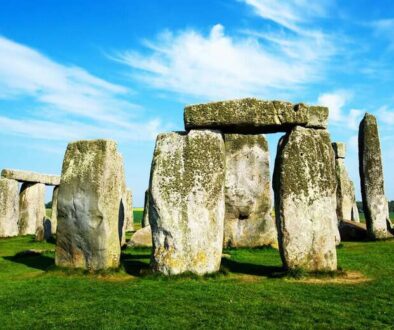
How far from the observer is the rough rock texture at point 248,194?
15.6 meters

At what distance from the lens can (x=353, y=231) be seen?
60.6 feet

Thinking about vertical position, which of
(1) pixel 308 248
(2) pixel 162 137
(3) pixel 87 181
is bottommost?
(1) pixel 308 248

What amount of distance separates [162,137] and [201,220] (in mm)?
2011

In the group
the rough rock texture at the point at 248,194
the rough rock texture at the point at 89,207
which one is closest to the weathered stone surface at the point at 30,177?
the rough rock texture at the point at 248,194

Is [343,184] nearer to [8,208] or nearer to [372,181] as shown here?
[372,181]

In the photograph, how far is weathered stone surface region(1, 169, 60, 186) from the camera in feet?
77.1

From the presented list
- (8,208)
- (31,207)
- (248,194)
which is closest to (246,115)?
(248,194)

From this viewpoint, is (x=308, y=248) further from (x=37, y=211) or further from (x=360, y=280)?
(x=37, y=211)

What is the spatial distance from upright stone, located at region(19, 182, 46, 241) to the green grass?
1409 cm

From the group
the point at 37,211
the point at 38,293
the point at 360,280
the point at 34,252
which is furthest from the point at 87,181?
the point at 37,211

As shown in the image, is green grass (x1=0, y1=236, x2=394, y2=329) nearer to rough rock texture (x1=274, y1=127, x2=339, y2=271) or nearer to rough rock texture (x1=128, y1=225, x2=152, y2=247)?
rough rock texture (x1=274, y1=127, x2=339, y2=271)

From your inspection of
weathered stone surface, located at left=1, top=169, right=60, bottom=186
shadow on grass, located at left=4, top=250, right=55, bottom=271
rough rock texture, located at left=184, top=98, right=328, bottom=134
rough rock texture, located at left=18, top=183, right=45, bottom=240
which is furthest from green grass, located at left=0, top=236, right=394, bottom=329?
rough rock texture, located at left=18, top=183, right=45, bottom=240

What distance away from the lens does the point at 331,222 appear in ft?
32.7

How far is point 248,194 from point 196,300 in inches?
320
